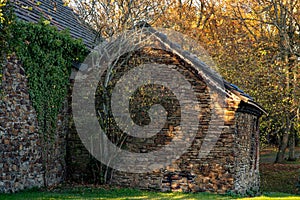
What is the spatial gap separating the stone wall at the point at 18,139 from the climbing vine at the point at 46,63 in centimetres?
26

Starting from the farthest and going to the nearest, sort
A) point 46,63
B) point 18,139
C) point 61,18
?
point 61,18
point 46,63
point 18,139

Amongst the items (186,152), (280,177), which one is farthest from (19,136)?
(280,177)

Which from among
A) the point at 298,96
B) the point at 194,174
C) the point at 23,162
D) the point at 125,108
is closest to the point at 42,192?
the point at 23,162

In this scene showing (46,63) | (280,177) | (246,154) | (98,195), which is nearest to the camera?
(98,195)

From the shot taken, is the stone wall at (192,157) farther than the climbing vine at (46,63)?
Yes

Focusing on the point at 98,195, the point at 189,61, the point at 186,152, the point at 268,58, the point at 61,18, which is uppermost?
the point at 61,18

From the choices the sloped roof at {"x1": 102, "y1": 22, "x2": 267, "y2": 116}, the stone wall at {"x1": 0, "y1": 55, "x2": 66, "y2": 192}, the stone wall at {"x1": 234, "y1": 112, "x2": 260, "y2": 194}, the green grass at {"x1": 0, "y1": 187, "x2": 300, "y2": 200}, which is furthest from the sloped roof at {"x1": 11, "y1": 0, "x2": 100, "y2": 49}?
the stone wall at {"x1": 234, "y1": 112, "x2": 260, "y2": 194}

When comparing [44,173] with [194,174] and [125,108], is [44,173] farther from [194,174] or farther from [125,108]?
[194,174]

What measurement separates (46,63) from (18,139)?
7.16ft

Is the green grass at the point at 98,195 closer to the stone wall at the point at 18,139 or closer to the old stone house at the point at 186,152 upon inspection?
the stone wall at the point at 18,139

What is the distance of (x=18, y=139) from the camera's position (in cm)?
979

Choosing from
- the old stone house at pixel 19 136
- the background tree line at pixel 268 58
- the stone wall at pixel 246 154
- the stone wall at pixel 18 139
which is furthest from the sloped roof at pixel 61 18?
the stone wall at pixel 246 154

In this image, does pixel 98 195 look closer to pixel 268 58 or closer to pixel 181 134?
pixel 181 134

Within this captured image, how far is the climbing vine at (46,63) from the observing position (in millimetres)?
9984
